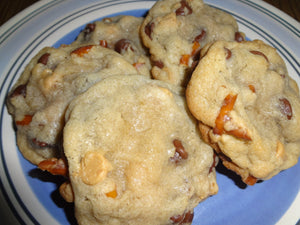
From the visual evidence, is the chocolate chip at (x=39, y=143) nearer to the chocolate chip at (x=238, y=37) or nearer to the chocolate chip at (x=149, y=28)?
the chocolate chip at (x=149, y=28)

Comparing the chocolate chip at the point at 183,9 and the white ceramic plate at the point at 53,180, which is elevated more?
the chocolate chip at the point at 183,9

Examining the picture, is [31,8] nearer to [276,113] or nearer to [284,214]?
[276,113]

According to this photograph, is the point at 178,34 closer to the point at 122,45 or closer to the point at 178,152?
the point at 122,45

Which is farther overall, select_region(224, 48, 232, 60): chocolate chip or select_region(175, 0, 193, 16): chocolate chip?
select_region(175, 0, 193, 16): chocolate chip

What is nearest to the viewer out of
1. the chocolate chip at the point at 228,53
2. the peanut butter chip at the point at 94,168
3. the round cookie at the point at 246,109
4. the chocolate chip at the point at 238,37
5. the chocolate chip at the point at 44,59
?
the peanut butter chip at the point at 94,168

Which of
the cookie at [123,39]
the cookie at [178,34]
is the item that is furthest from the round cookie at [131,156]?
the cookie at [123,39]

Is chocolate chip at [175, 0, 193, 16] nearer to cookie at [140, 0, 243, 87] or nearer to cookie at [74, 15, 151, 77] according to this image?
cookie at [140, 0, 243, 87]

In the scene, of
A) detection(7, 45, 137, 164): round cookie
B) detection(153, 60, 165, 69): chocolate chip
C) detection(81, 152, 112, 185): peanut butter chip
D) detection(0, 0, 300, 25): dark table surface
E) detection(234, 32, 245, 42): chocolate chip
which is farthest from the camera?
detection(0, 0, 300, 25): dark table surface

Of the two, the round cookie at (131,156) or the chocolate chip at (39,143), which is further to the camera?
the chocolate chip at (39,143)

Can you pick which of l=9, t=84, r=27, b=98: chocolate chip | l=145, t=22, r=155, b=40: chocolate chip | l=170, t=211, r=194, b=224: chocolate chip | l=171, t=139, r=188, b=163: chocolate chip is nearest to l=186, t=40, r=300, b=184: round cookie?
l=171, t=139, r=188, b=163: chocolate chip
